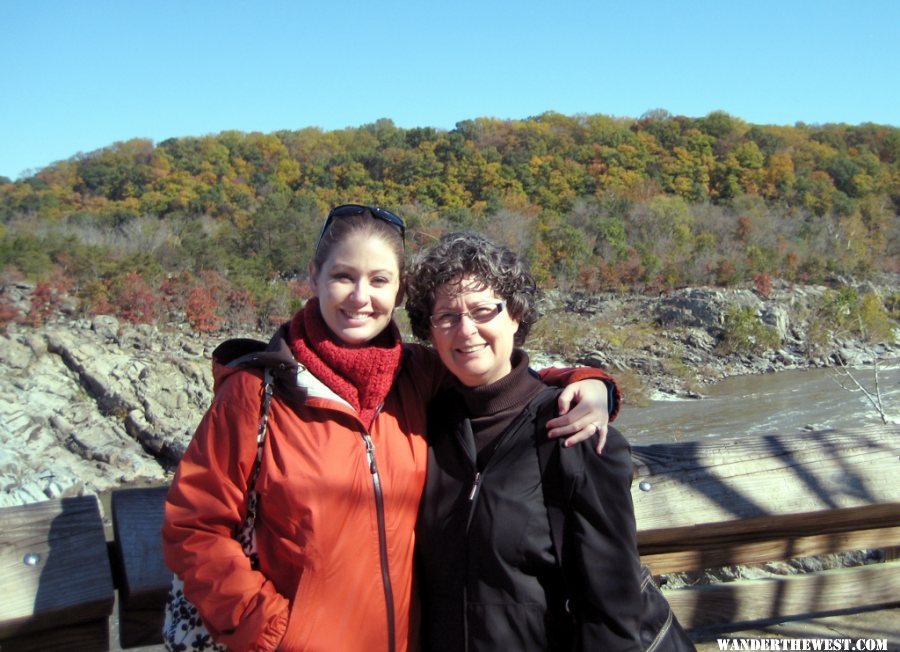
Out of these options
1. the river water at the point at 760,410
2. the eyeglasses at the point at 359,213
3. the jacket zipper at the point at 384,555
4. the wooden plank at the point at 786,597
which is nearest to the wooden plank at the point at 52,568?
the jacket zipper at the point at 384,555

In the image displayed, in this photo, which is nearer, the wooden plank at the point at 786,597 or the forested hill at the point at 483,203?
the wooden plank at the point at 786,597

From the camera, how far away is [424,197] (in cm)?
5038

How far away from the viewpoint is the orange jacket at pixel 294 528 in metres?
1.57

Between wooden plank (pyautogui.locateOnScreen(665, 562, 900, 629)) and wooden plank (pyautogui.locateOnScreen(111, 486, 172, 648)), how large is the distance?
1.38m

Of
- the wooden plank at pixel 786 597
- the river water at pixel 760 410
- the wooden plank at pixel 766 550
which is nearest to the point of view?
the wooden plank at pixel 766 550

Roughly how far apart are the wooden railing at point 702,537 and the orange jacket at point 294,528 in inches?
10.0

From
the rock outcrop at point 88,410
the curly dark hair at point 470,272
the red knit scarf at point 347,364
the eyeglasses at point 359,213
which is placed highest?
the eyeglasses at point 359,213

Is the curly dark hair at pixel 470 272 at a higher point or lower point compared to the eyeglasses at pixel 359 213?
lower

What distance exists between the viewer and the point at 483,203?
4756cm

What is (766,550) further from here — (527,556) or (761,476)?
(527,556)

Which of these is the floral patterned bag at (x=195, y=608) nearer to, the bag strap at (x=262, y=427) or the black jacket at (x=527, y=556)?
the bag strap at (x=262, y=427)

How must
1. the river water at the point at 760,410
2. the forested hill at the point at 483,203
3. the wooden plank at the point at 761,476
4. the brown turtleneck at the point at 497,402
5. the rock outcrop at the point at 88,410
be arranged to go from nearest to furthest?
1. the brown turtleneck at the point at 497,402
2. the wooden plank at the point at 761,476
3. the rock outcrop at the point at 88,410
4. the river water at the point at 760,410
5. the forested hill at the point at 483,203

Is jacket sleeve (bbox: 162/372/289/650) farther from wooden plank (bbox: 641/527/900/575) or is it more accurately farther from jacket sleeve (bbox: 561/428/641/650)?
wooden plank (bbox: 641/527/900/575)

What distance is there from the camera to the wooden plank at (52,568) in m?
1.63
